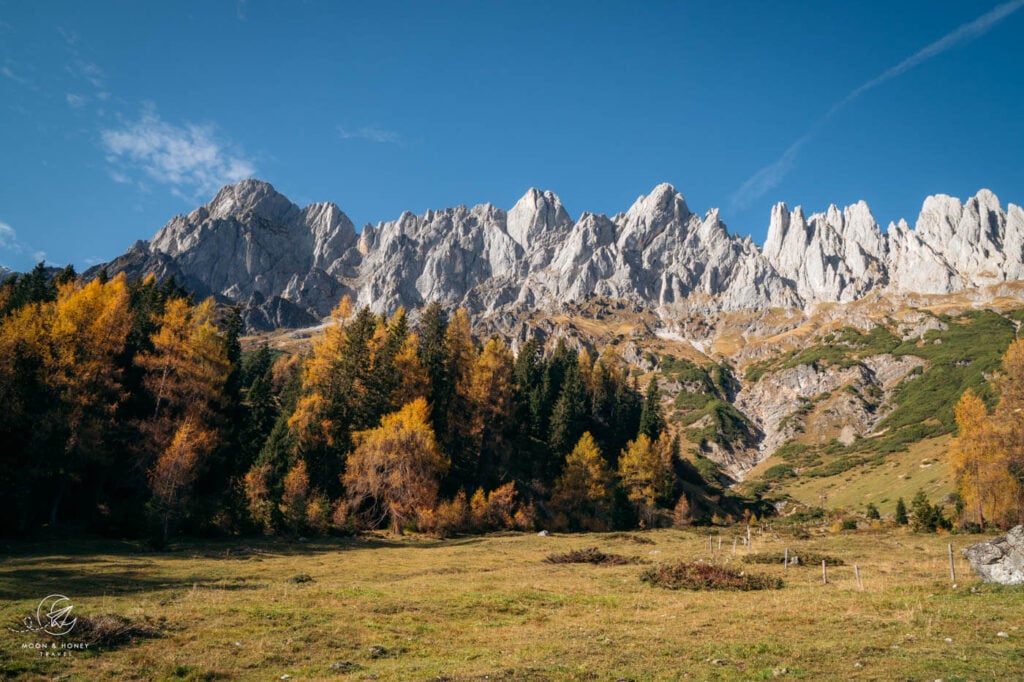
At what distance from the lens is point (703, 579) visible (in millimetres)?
32250

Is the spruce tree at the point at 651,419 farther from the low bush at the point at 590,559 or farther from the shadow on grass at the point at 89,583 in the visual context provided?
the shadow on grass at the point at 89,583

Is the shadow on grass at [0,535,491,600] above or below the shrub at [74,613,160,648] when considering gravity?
below

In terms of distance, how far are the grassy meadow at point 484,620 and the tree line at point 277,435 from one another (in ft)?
28.8

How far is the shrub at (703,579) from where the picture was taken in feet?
102

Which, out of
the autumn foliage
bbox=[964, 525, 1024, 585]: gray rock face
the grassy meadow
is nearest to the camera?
the grassy meadow

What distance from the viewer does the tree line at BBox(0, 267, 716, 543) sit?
4325 cm

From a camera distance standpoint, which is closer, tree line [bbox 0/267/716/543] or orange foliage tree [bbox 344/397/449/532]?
tree line [bbox 0/267/716/543]

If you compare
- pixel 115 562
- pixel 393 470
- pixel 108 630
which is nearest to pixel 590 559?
pixel 393 470

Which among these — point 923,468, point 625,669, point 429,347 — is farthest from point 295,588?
point 923,468

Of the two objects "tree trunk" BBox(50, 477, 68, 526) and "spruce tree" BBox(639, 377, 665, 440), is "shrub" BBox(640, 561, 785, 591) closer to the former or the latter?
"tree trunk" BBox(50, 477, 68, 526)

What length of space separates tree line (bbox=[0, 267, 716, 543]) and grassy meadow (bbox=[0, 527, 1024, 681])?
878 centimetres

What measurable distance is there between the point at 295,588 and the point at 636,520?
225 ft

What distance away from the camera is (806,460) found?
19425cm

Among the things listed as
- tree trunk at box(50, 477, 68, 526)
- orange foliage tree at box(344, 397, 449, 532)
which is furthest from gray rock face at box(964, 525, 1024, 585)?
tree trunk at box(50, 477, 68, 526)
